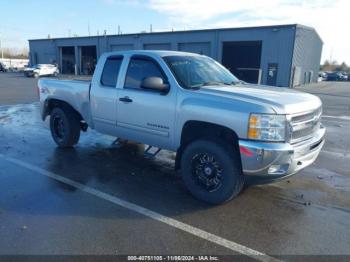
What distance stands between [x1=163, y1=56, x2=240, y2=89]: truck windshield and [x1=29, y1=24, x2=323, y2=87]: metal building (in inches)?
701

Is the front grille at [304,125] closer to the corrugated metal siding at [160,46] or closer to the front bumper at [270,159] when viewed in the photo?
the front bumper at [270,159]

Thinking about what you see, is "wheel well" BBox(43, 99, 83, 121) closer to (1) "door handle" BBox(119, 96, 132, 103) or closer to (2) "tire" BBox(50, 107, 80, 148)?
(2) "tire" BBox(50, 107, 80, 148)

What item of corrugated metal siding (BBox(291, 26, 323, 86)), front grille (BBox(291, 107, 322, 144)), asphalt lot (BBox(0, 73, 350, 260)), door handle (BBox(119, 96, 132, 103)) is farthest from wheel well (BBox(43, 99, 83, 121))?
corrugated metal siding (BBox(291, 26, 323, 86))

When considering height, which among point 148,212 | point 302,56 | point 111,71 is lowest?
point 148,212

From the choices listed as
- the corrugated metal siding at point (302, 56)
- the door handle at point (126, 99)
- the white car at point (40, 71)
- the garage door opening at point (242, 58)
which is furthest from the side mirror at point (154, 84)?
the white car at point (40, 71)

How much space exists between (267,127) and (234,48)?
37329 mm

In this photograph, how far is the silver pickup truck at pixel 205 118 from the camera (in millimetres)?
3852

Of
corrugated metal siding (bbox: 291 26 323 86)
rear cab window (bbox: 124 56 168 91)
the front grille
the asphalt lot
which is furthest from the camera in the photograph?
corrugated metal siding (bbox: 291 26 323 86)

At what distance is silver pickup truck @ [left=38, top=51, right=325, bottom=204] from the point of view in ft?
12.6

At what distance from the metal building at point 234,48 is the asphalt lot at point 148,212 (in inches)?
727

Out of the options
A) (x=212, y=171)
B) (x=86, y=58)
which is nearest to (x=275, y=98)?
(x=212, y=171)

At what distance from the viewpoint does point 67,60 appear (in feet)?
163

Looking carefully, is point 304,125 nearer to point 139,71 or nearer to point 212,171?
point 212,171

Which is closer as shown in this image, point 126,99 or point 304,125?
point 304,125
